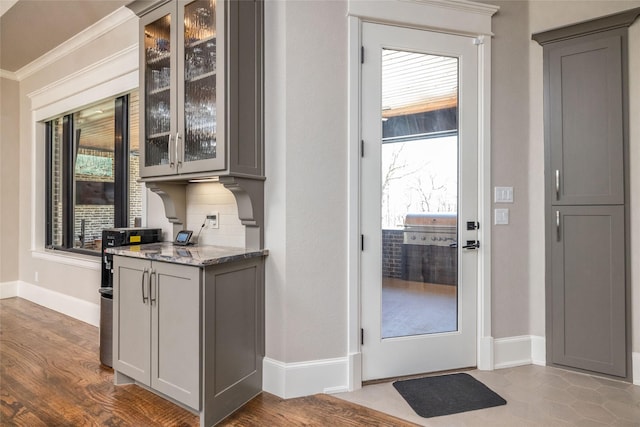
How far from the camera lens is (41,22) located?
3.71m

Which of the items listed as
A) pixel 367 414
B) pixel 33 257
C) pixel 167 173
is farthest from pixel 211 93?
pixel 33 257

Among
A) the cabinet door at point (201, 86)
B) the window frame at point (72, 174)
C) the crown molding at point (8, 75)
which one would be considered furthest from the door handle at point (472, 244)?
the crown molding at point (8, 75)

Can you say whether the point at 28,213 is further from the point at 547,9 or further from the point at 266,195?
the point at 547,9

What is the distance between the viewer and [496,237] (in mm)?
2795

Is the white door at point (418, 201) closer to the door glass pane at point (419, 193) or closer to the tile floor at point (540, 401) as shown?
the door glass pane at point (419, 193)

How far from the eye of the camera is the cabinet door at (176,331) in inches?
77.7

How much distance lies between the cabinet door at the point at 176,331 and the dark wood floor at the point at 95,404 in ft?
0.63

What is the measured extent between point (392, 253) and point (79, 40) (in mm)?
4114

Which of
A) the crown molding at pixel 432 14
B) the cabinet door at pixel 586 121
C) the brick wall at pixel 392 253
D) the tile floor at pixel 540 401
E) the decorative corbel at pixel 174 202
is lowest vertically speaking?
the tile floor at pixel 540 401

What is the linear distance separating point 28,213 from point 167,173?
375cm

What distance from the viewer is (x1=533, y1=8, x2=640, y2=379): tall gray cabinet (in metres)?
2.57

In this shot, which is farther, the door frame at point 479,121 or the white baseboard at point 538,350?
the white baseboard at point 538,350

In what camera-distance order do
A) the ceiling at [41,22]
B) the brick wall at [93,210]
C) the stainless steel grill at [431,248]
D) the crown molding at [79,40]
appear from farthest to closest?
the brick wall at [93,210] → the crown molding at [79,40] → the ceiling at [41,22] → the stainless steel grill at [431,248]

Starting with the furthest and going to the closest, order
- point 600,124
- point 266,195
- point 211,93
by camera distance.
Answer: point 600,124 → point 266,195 → point 211,93
